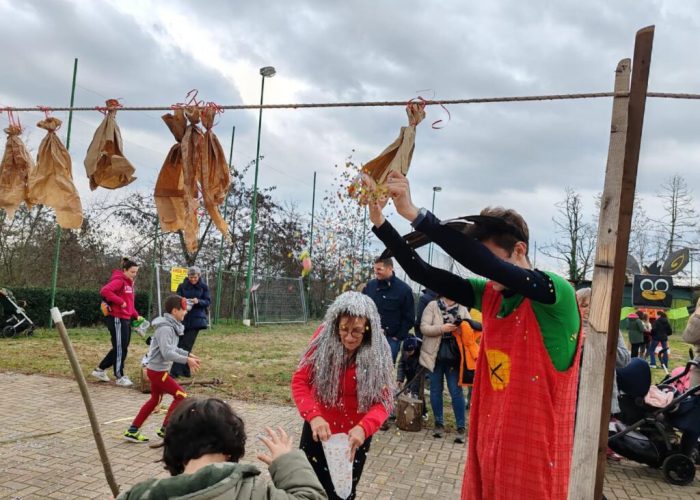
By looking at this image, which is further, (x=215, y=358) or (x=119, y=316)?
(x=215, y=358)

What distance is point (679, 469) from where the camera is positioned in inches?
202

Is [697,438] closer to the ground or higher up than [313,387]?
closer to the ground

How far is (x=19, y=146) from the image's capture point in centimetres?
370

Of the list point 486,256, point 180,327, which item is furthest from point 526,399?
point 180,327

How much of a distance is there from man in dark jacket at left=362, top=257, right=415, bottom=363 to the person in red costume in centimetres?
434

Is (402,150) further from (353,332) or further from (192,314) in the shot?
(192,314)

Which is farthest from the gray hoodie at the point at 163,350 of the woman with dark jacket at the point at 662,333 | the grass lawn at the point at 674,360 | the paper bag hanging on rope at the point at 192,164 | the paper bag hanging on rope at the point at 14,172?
the woman with dark jacket at the point at 662,333

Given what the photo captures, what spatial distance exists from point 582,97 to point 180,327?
16.3 feet

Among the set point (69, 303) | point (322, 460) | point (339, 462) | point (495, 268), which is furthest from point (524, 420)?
point (69, 303)

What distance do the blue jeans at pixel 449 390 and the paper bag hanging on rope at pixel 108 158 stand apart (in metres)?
4.33

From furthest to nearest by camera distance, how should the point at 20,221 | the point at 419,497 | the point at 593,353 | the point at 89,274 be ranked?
1. the point at 89,274
2. the point at 20,221
3. the point at 419,497
4. the point at 593,353

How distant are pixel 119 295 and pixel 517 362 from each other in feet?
24.1

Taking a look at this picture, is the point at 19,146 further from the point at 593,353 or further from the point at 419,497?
the point at 419,497

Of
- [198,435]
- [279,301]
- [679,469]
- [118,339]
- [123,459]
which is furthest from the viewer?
[279,301]
